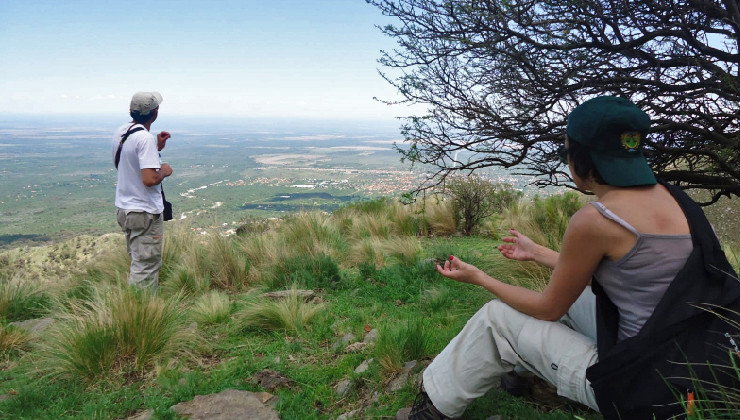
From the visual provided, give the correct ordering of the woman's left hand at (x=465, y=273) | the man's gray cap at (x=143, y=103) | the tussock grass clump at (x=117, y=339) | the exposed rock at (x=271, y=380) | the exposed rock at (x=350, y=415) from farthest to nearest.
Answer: the man's gray cap at (x=143, y=103) < the tussock grass clump at (x=117, y=339) < the exposed rock at (x=271, y=380) < the exposed rock at (x=350, y=415) < the woman's left hand at (x=465, y=273)

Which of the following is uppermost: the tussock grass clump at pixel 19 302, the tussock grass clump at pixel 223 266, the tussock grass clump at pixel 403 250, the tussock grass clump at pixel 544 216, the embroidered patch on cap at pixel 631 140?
the embroidered patch on cap at pixel 631 140

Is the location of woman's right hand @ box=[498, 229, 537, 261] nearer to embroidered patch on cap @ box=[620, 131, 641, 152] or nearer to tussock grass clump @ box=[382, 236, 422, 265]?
embroidered patch on cap @ box=[620, 131, 641, 152]

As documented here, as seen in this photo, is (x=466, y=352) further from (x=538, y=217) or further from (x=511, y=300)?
(x=538, y=217)

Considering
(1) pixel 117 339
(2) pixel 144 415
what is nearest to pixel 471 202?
(1) pixel 117 339

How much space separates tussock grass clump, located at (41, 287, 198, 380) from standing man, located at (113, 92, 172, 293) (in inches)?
22.1

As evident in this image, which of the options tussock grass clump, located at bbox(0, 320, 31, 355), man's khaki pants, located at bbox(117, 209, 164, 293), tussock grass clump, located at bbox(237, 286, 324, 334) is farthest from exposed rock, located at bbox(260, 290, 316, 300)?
tussock grass clump, located at bbox(0, 320, 31, 355)

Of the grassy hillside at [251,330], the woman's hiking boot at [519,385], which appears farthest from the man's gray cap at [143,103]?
the woman's hiking boot at [519,385]

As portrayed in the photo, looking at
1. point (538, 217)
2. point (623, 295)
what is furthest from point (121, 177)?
point (538, 217)

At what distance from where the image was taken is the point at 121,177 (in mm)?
4285

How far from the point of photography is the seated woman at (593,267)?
63.9 inches

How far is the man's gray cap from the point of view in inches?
166

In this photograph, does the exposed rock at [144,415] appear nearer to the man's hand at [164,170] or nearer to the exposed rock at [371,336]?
the exposed rock at [371,336]

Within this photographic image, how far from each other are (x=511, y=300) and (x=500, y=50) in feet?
8.39

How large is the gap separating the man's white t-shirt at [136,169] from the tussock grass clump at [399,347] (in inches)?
103
